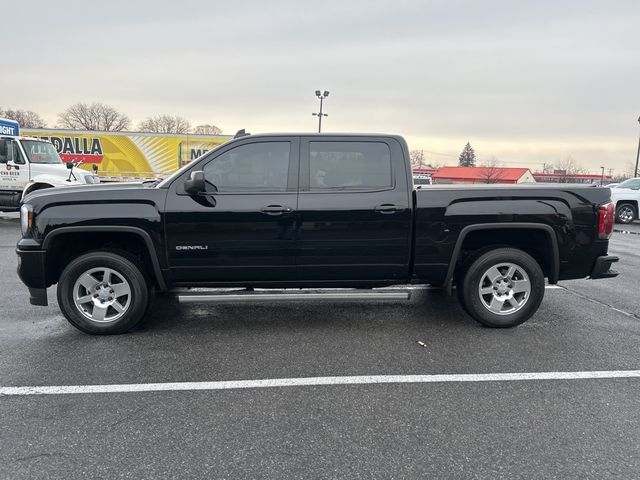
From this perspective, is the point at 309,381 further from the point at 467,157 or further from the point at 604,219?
the point at 467,157

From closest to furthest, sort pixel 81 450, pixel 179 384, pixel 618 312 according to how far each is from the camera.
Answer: pixel 81 450, pixel 179 384, pixel 618 312

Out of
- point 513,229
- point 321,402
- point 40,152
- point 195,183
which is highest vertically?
point 40,152

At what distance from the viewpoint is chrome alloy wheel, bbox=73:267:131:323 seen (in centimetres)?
453

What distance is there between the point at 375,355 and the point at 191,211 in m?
2.16

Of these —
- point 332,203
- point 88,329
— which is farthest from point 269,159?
point 88,329

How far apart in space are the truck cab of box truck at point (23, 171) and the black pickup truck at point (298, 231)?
10.6 m

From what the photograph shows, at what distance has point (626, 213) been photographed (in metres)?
17.8

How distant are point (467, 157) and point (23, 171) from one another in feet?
439

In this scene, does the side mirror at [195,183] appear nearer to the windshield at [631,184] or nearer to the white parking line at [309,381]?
the white parking line at [309,381]

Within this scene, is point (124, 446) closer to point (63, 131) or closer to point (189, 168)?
point (189, 168)

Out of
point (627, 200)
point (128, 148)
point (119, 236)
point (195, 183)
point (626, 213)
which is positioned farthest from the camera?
point (128, 148)

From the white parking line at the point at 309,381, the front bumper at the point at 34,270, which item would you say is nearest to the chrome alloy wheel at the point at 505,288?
the white parking line at the point at 309,381

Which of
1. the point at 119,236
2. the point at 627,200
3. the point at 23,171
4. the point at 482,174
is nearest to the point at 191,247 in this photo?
the point at 119,236

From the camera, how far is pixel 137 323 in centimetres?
464
